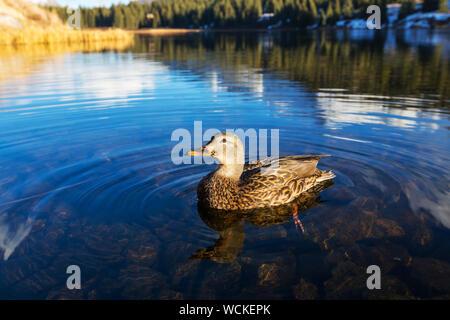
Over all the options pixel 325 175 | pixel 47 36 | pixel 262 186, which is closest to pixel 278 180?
pixel 262 186

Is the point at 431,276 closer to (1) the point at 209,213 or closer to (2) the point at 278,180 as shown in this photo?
(2) the point at 278,180

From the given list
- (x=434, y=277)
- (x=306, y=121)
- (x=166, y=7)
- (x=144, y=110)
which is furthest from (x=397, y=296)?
(x=166, y=7)

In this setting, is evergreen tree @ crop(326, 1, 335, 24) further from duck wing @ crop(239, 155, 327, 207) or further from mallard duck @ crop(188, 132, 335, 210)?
mallard duck @ crop(188, 132, 335, 210)

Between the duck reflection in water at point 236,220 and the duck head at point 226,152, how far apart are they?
79 cm

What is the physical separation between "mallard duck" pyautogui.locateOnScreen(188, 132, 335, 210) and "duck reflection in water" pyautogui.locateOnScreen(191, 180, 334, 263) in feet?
0.42

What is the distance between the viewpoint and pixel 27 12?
8556 centimetres

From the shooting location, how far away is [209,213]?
21.6ft

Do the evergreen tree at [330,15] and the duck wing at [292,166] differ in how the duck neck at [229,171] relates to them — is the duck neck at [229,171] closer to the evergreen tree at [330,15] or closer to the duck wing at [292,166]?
the duck wing at [292,166]

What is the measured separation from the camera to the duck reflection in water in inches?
209

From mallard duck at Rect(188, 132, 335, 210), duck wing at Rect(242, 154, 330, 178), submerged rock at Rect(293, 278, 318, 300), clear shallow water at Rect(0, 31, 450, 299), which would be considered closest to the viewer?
submerged rock at Rect(293, 278, 318, 300)

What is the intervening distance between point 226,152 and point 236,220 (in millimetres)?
1257

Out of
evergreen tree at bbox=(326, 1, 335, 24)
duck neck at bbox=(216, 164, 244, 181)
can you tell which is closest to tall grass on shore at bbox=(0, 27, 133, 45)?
duck neck at bbox=(216, 164, 244, 181)
